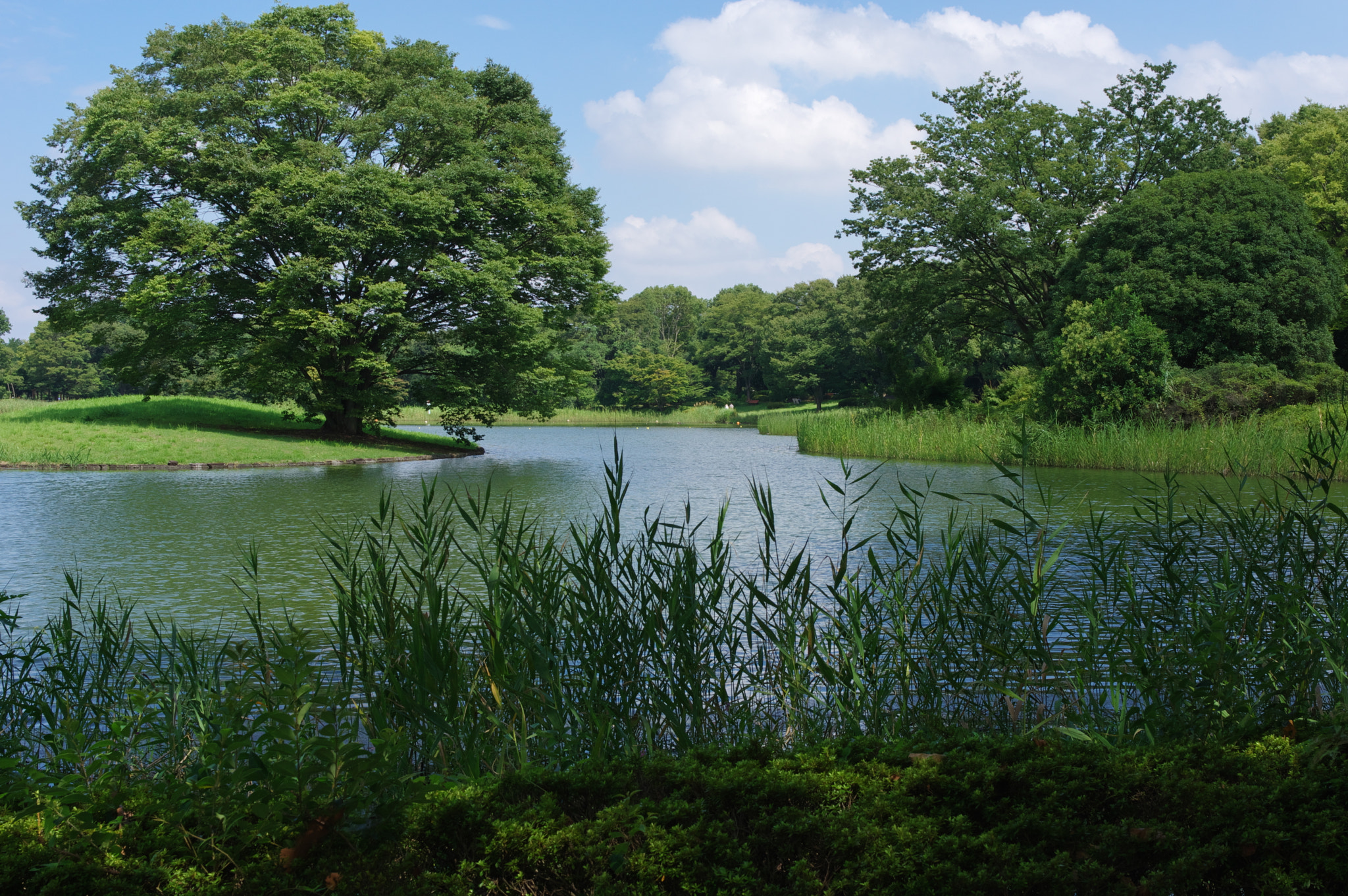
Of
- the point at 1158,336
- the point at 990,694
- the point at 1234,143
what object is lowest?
the point at 990,694

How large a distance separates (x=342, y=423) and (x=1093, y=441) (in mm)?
17882

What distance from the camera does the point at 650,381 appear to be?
57.3m

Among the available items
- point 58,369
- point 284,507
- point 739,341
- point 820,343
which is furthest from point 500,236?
point 58,369

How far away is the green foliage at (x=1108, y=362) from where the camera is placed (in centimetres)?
1700

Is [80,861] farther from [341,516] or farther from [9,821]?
[341,516]

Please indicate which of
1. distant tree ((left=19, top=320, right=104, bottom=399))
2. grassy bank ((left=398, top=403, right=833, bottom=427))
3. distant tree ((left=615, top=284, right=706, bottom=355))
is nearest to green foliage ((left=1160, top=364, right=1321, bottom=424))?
grassy bank ((left=398, top=403, right=833, bottom=427))

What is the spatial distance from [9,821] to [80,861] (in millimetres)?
244

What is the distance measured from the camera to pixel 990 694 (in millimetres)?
3520

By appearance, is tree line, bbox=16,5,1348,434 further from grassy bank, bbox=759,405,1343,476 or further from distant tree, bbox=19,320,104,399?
distant tree, bbox=19,320,104,399

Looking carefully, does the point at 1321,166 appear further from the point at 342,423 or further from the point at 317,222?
the point at 342,423

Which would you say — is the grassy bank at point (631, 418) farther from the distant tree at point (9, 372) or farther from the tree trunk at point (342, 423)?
the distant tree at point (9, 372)

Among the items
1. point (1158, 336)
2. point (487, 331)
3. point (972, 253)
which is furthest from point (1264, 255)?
point (487, 331)

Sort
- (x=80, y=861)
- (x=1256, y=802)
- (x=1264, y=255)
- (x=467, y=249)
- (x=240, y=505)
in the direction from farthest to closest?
(x=467, y=249) → (x=1264, y=255) → (x=240, y=505) → (x=1256, y=802) → (x=80, y=861)

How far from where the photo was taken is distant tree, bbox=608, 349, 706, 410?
57.2m
